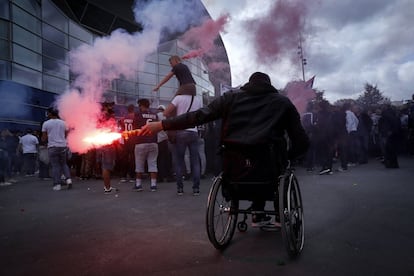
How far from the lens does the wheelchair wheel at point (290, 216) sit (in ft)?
9.81

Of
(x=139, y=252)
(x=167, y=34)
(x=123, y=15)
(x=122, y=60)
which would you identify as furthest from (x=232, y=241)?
(x=123, y=15)

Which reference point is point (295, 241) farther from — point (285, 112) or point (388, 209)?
point (388, 209)

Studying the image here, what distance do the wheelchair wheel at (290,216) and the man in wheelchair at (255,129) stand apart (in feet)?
0.53

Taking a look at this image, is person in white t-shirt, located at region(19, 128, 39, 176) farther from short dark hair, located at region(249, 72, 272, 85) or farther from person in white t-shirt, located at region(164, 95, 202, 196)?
short dark hair, located at region(249, 72, 272, 85)

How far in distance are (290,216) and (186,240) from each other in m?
1.26

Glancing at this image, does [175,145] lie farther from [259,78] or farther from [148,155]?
[259,78]

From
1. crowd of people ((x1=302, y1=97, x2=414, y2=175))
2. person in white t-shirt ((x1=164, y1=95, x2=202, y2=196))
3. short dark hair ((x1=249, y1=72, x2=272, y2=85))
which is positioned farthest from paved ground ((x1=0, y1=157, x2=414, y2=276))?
crowd of people ((x1=302, y1=97, x2=414, y2=175))

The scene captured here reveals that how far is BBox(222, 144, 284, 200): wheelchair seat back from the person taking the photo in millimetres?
3234

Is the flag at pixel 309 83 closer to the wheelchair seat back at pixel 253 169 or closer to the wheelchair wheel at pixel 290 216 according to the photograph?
the wheelchair wheel at pixel 290 216

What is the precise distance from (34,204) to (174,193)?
2.63m

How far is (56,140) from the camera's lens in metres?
8.54

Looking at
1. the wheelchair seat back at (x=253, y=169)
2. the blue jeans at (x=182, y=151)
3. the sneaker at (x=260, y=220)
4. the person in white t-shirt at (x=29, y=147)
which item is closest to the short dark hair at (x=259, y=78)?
the wheelchair seat back at (x=253, y=169)

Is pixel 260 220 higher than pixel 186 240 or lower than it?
higher

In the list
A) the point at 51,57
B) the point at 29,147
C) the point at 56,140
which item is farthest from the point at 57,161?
the point at 51,57
